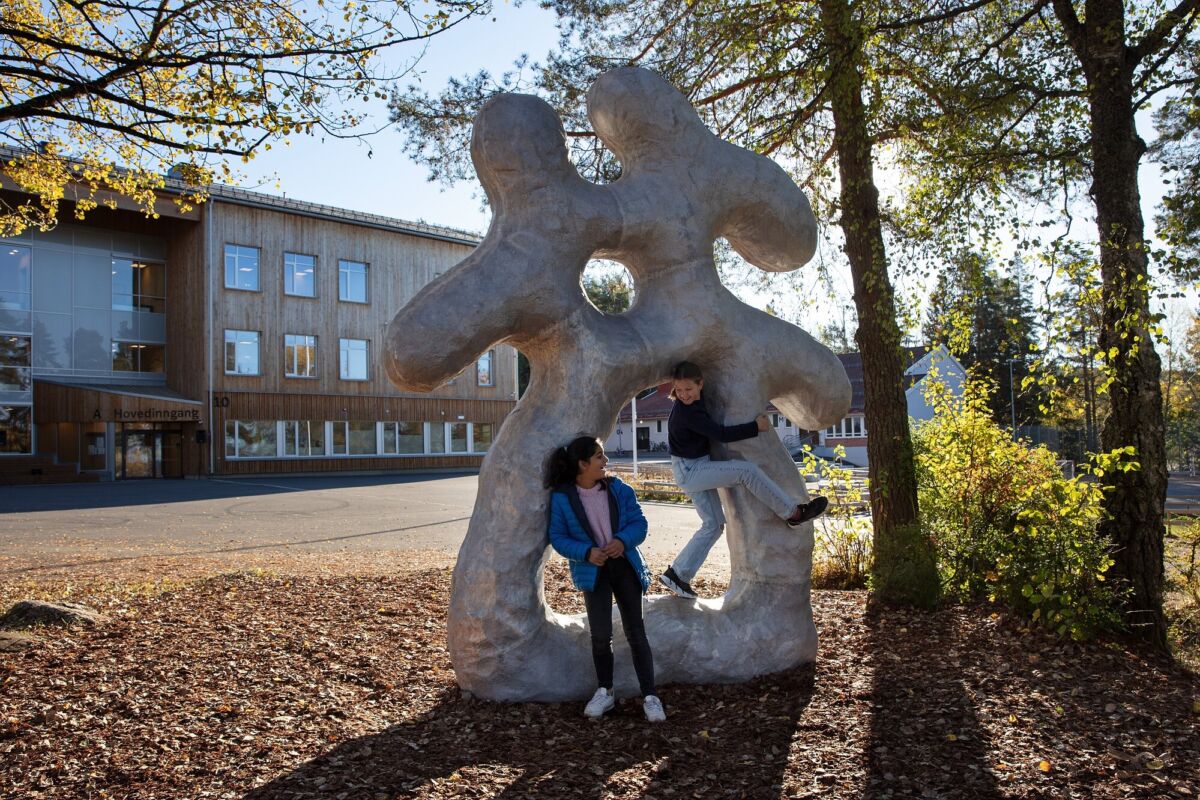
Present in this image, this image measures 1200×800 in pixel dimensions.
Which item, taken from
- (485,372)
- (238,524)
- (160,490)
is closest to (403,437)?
(485,372)

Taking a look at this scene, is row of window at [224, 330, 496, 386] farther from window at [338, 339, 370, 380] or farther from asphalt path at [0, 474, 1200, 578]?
asphalt path at [0, 474, 1200, 578]

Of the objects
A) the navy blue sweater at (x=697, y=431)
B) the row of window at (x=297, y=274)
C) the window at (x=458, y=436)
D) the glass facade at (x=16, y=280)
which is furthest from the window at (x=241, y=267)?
the navy blue sweater at (x=697, y=431)

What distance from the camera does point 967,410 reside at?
8.47 meters

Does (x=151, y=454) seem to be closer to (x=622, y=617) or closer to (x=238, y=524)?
(x=238, y=524)

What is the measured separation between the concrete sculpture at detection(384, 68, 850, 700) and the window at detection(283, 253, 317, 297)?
101ft

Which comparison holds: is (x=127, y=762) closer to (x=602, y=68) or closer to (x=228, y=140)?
(x=228, y=140)

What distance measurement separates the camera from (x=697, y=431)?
561 cm

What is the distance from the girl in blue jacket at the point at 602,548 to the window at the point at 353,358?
3244 cm

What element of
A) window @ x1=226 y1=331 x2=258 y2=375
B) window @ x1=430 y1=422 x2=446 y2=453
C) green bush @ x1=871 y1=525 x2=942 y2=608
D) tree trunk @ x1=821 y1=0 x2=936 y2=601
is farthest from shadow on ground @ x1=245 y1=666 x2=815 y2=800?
window @ x1=430 y1=422 x2=446 y2=453

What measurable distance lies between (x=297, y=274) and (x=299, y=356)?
130 inches

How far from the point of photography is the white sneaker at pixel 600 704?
16.1 ft

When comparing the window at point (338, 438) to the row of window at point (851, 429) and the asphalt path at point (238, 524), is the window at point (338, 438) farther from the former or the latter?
the row of window at point (851, 429)

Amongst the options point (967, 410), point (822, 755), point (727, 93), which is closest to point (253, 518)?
point (727, 93)

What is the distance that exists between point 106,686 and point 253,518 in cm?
1358
